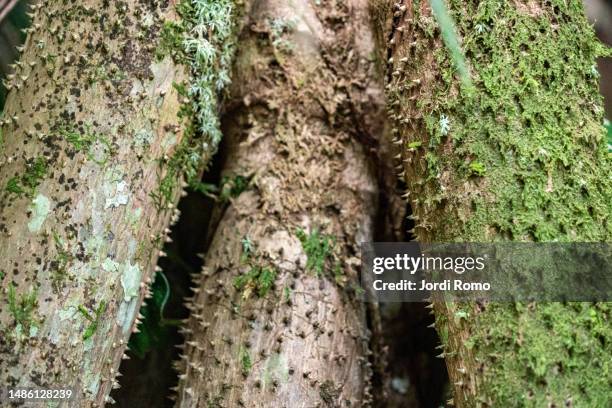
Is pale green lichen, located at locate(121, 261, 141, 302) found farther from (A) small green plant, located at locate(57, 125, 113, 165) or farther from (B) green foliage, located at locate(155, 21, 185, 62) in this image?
(B) green foliage, located at locate(155, 21, 185, 62)

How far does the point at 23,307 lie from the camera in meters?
1.34

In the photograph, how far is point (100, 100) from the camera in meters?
1.46

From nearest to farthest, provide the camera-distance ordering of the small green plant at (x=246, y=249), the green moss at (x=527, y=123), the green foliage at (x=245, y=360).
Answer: the green moss at (x=527, y=123), the green foliage at (x=245, y=360), the small green plant at (x=246, y=249)

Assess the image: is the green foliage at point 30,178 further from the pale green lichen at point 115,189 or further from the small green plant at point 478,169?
the small green plant at point 478,169

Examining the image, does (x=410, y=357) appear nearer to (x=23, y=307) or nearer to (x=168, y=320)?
(x=168, y=320)

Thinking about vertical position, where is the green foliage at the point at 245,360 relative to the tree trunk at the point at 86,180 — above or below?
below

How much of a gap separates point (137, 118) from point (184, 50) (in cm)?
24

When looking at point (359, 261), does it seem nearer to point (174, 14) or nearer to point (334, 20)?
point (334, 20)

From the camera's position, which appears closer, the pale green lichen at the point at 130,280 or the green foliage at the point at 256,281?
the pale green lichen at the point at 130,280

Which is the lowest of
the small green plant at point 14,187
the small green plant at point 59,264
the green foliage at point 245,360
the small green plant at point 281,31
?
the green foliage at point 245,360

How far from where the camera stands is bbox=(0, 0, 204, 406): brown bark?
1.35m

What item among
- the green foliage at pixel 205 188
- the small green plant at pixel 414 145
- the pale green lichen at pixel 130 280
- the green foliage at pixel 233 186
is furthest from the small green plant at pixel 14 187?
the small green plant at pixel 414 145

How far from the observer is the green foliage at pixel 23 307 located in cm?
133

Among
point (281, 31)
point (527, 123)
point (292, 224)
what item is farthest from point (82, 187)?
point (527, 123)
